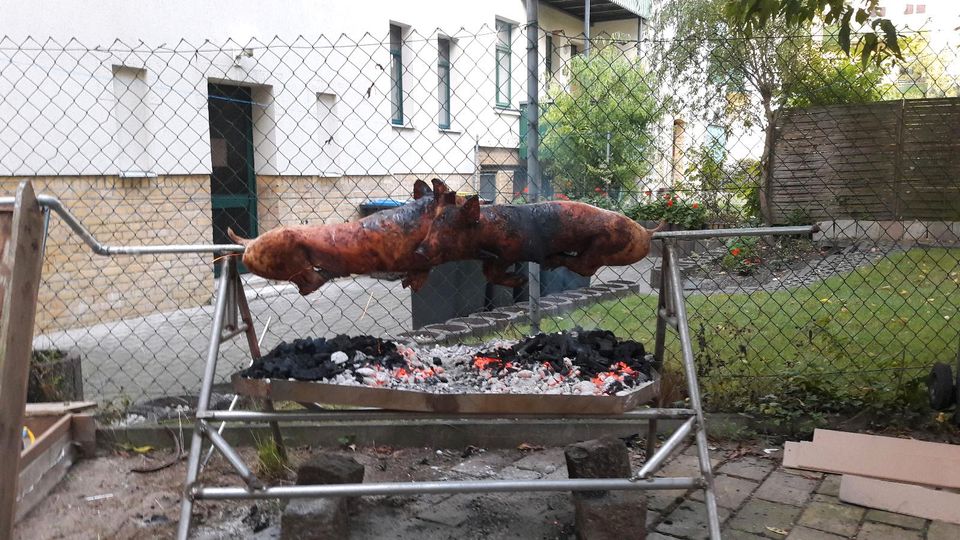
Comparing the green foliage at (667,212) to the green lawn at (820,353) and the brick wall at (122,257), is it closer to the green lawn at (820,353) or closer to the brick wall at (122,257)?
the green lawn at (820,353)

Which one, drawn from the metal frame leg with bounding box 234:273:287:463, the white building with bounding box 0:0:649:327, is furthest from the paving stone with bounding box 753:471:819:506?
the white building with bounding box 0:0:649:327

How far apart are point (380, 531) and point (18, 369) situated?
163 centimetres

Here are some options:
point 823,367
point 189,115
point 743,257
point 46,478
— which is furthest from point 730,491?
point 189,115

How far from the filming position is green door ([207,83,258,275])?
1022cm

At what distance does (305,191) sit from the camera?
1036cm

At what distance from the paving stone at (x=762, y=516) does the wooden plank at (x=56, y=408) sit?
3470 millimetres

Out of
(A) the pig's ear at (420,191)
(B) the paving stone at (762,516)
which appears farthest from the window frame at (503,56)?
(B) the paving stone at (762,516)

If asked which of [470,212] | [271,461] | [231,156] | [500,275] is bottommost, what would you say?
[271,461]

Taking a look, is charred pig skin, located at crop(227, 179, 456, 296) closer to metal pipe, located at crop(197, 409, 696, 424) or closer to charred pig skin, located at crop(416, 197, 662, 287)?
charred pig skin, located at crop(416, 197, 662, 287)

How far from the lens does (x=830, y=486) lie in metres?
3.61

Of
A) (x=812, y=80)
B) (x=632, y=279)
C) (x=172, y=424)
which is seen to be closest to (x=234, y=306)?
(x=172, y=424)

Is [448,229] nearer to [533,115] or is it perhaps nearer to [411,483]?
[411,483]

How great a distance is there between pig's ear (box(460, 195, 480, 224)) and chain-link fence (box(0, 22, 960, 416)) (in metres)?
0.69

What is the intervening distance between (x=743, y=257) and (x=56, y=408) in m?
7.28
